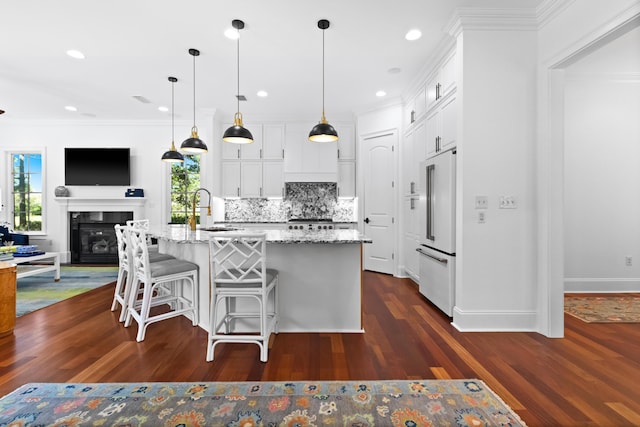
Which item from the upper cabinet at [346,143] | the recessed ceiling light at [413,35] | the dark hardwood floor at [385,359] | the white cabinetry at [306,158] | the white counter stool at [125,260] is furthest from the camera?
the upper cabinet at [346,143]

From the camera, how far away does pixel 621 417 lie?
1.68m

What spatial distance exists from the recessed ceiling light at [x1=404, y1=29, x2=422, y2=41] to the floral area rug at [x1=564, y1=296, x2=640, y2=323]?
3.37 metres

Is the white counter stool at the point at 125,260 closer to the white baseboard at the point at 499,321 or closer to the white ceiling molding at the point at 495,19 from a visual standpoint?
the white baseboard at the point at 499,321

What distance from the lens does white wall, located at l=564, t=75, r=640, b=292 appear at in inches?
161

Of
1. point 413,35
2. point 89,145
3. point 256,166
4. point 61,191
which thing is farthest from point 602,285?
point 61,191

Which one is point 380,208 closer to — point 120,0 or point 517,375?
point 517,375

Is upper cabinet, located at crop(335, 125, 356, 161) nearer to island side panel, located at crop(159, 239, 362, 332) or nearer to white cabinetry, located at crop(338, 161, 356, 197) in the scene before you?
white cabinetry, located at crop(338, 161, 356, 197)

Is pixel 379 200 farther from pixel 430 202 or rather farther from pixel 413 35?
pixel 413 35

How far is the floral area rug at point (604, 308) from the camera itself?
10.4 ft

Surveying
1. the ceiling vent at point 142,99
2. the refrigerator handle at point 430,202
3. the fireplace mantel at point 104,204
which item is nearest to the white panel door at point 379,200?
the refrigerator handle at point 430,202

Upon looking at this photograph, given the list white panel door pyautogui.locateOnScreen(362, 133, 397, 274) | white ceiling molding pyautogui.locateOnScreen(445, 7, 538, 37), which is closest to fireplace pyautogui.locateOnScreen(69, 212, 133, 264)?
white panel door pyautogui.locateOnScreen(362, 133, 397, 274)

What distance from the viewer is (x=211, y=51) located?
3.55m

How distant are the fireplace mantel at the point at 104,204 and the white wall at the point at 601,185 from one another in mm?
7253

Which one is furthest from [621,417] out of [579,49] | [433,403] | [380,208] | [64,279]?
[64,279]
